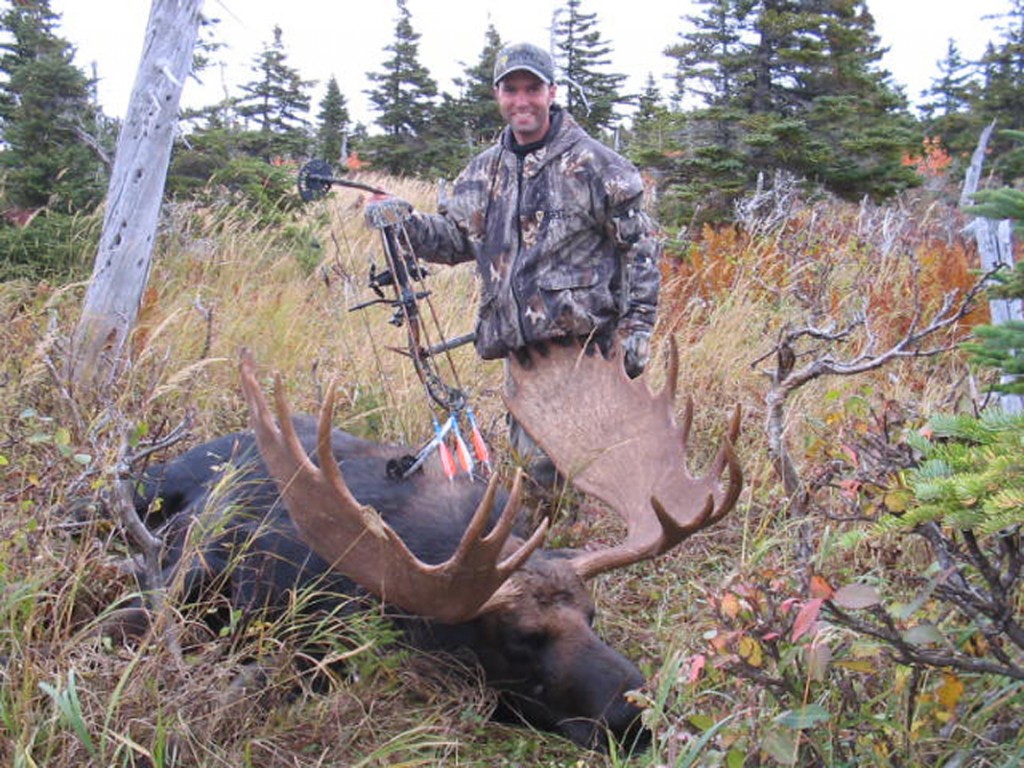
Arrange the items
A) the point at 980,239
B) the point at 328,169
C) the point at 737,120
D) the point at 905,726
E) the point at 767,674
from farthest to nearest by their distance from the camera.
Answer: the point at 737,120 → the point at 980,239 → the point at 328,169 → the point at 767,674 → the point at 905,726

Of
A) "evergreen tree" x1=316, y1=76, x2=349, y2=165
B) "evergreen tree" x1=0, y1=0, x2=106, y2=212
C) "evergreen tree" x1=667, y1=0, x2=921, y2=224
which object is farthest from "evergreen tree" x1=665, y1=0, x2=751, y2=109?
"evergreen tree" x1=316, y1=76, x2=349, y2=165

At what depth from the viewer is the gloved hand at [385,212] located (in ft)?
14.3

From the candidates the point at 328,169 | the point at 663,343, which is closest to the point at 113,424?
the point at 328,169

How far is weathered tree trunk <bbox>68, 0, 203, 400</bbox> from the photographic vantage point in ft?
17.4

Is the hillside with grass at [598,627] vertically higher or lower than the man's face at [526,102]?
lower

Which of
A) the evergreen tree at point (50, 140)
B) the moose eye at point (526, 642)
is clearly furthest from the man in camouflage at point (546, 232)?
the evergreen tree at point (50, 140)

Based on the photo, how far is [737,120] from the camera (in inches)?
490

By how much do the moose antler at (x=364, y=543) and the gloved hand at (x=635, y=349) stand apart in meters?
2.02

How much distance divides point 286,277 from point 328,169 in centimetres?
386

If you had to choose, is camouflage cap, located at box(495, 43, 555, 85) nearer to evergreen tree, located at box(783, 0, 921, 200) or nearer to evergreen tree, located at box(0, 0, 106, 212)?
evergreen tree, located at box(0, 0, 106, 212)

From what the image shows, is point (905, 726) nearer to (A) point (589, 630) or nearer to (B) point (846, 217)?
(A) point (589, 630)

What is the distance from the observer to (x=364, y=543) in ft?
9.82

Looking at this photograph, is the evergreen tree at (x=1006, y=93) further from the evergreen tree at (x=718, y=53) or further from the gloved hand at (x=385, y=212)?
the gloved hand at (x=385, y=212)

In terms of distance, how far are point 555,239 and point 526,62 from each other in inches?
32.4
